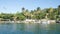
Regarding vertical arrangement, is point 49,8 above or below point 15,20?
above

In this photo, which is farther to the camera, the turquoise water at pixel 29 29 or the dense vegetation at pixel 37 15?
the dense vegetation at pixel 37 15

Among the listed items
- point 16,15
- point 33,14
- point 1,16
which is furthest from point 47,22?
point 1,16

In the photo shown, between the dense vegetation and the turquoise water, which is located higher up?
the dense vegetation

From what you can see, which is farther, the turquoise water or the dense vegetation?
the dense vegetation

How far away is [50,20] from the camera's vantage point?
78438mm

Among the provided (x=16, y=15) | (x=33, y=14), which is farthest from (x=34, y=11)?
(x=16, y=15)

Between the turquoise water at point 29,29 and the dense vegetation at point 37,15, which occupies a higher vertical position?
the dense vegetation at point 37,15

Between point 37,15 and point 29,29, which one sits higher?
point 37,15

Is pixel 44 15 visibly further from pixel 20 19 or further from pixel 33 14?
pixel 20 19

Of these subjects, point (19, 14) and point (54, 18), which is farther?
point (19, 14)

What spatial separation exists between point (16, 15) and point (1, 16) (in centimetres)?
724

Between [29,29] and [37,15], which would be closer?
[29,29]

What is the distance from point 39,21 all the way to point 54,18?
686 cm

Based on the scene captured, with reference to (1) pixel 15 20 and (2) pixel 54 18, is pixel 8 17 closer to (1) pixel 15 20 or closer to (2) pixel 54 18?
(1) pixel 15 20
